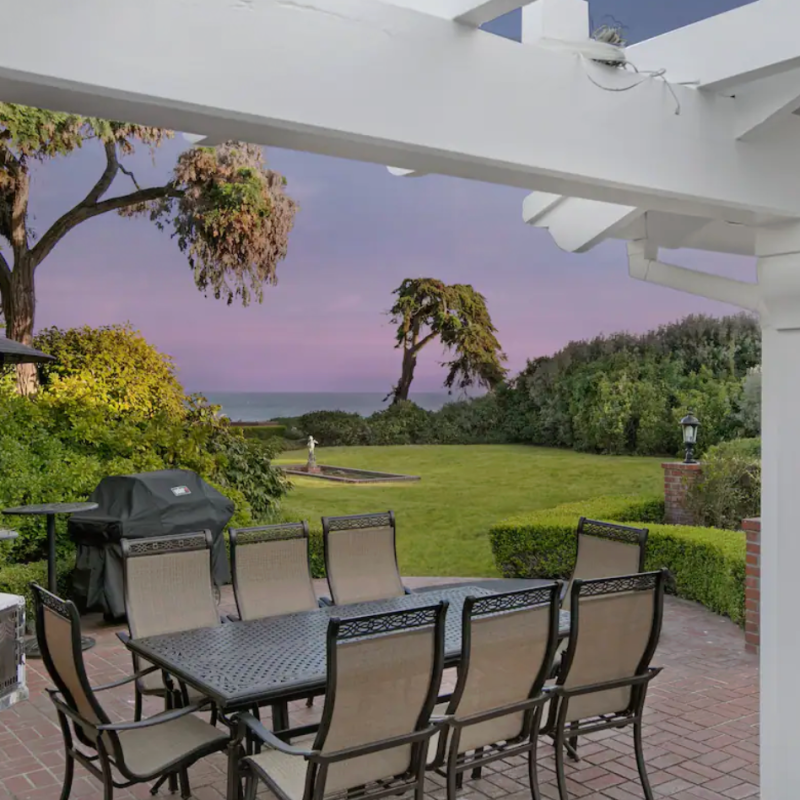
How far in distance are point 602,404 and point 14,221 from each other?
341 inches

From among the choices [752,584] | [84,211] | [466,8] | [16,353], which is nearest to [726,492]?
[752,584]

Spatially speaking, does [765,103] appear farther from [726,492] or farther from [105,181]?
[105,181]

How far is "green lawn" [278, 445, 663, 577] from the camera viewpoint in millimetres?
12656

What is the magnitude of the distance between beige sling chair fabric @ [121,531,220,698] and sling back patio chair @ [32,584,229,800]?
2.12 feet

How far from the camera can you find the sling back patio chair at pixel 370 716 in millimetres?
2896

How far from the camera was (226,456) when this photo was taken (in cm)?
1051

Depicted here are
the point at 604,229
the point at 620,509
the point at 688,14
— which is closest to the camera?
the point at 604,229

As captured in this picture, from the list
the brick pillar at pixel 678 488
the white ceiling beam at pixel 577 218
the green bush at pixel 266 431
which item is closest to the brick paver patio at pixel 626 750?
the white ceiling beam at pixel 577 218

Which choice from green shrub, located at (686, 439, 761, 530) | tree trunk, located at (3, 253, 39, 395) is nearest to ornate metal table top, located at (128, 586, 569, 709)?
green shrub, located at (686, 439, 761, 530)

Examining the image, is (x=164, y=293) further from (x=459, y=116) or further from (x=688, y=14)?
(x=459, y=116)

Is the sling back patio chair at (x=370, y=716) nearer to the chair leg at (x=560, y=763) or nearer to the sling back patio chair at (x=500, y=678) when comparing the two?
the sling back patio chair at (x=500, y=678)

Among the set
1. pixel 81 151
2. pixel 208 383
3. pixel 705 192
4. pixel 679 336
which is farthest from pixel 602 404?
pixel 705 192

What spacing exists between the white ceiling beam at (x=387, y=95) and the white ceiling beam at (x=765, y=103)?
4cm

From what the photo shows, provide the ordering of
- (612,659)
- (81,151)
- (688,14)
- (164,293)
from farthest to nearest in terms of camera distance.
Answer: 1. (164,293)
2. (81,151)
3. (612,659)
4. (688,14)
